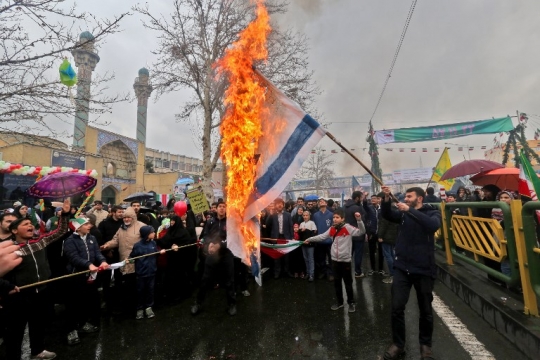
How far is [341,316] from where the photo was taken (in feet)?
15.2

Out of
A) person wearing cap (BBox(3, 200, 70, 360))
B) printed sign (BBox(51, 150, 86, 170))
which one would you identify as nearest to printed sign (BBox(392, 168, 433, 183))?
printed sign (BBox(51, 150, 86, 170))

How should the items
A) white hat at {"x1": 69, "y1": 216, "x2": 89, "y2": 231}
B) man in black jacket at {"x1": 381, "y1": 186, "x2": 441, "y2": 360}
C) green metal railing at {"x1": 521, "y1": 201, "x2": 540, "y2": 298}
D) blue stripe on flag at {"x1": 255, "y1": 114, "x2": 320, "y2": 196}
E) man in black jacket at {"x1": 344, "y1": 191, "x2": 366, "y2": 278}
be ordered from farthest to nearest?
man in black jacket at {"x1": 344, "y1": 191, "x2": 366, "y2": 278} < white hat at {"x1": 69, "y1": 216, "x2": 89, "y2": 231} < blue stripe on flag at {"x1": 255, "y1": 114, "x2": 320, "y2": 196} < green metal railing at {"x1": 521, "y1": 201, "x2": 540, "y2": 298} < man in black jacket at {"x1": 381, "y1": 186, "x2": 441, "y2": 360}

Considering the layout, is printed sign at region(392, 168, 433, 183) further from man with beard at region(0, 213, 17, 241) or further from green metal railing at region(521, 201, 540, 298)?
man with beard at region(0, 213, 17, 241)

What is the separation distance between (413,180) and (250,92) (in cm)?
3351

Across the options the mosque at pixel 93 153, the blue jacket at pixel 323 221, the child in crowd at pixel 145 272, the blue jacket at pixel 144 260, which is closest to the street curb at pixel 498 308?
the blue jacket at pixel 323 221

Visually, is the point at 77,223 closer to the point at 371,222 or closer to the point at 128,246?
the point at 128,246

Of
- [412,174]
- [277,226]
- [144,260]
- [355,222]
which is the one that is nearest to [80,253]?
[144,260]

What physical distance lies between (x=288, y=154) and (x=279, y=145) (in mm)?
182

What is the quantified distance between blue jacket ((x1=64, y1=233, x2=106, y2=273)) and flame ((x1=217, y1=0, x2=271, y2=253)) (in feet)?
7.90

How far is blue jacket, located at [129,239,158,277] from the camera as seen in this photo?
203 inches

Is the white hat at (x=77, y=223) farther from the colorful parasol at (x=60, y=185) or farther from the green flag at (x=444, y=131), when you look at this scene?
the green flag at (x=444, y=131)

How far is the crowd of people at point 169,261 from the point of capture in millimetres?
3480

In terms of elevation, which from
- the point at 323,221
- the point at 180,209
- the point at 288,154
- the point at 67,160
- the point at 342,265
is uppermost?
the point at 67,160

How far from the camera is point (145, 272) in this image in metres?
5.17
